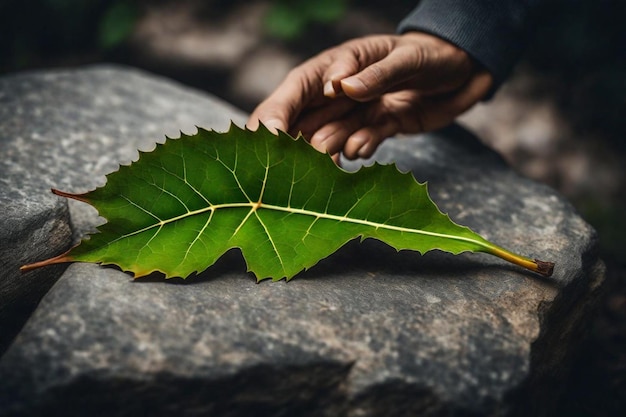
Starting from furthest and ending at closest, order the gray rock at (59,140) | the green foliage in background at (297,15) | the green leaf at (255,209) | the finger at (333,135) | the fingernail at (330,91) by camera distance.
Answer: the green foliage in background at (297,15), the finger at (333,135), the fingernail at (330,91), the gray rock at (59,140), the green leaf at (255,209)

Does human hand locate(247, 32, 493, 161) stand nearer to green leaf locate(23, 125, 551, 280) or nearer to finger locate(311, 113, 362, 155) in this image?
finger locate(311, 113, 362, 155)

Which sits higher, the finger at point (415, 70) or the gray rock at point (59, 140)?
the finger at point (415, 70)

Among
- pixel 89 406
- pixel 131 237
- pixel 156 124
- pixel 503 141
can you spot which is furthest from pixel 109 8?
pixel 89 406

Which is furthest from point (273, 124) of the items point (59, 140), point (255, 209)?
point (59, 140)

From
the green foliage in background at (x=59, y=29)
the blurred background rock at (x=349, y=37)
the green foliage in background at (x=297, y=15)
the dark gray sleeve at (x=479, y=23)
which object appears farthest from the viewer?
the green foliage in background at (x=59, y=29)

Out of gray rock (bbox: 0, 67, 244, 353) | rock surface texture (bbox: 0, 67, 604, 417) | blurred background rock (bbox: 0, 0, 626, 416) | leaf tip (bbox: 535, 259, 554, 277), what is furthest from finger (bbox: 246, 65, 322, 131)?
blurred background rock (bbox: 0, 0, 626, 416)

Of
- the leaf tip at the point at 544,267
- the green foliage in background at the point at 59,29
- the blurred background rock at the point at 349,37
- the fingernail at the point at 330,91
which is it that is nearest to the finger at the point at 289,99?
the fingernail at the point at 330,91

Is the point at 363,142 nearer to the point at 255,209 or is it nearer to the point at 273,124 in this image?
the point at 273,124

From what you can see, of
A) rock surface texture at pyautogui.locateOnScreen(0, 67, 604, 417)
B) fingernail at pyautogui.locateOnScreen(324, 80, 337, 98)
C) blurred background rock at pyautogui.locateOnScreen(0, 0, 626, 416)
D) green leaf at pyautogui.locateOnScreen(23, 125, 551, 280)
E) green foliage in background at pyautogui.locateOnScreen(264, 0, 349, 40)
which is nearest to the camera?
rock surface texture at pyautogui.locateOnScreen(0, 67, 604, 417)

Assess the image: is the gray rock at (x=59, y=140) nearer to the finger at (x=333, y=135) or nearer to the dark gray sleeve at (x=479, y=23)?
the finger at (x=333, y=135)
